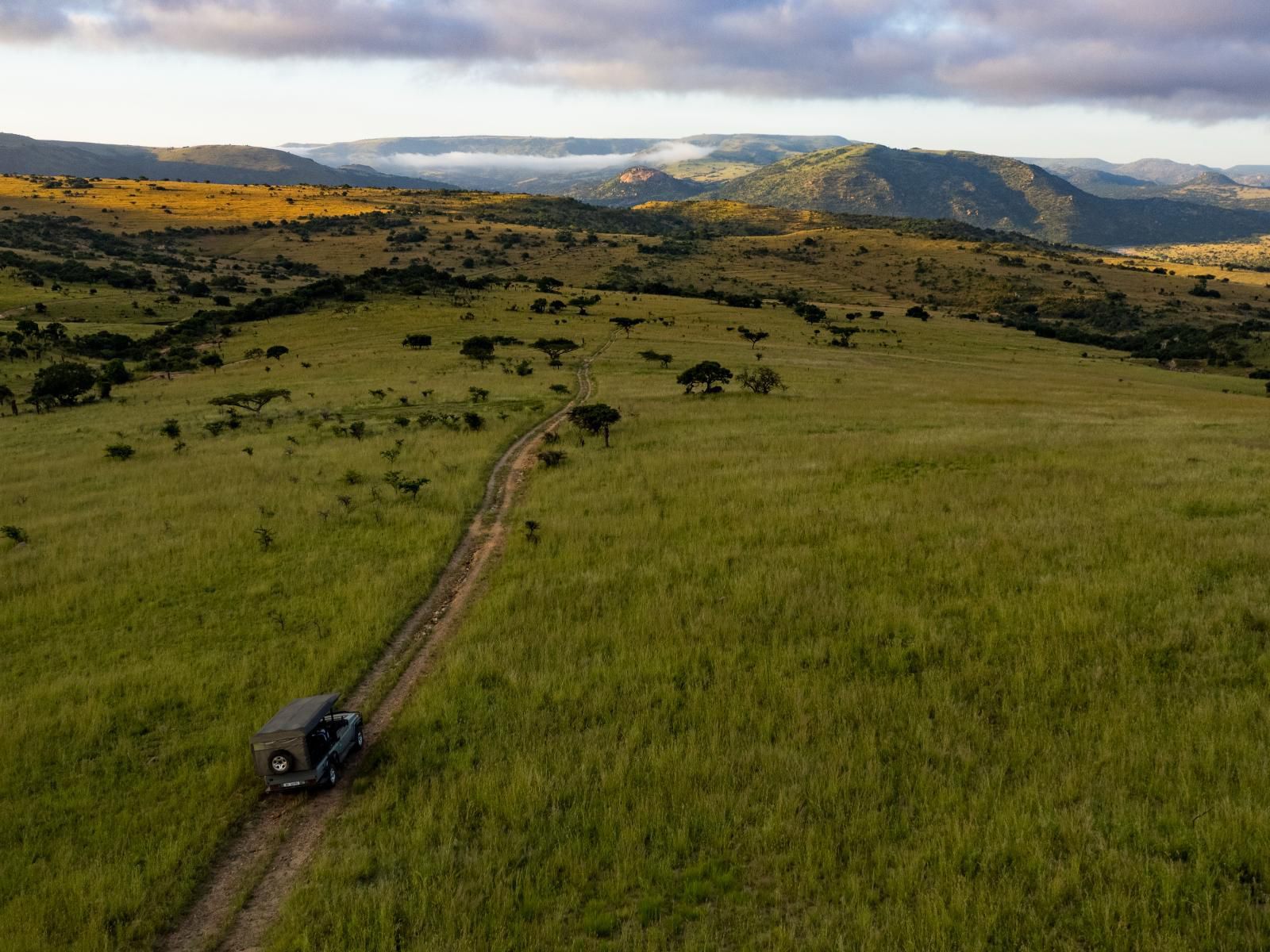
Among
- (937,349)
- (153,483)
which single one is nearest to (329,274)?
(937,349)

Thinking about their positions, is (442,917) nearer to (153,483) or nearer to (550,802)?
(550,802)

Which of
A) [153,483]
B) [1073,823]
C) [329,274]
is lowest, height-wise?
[153,483]

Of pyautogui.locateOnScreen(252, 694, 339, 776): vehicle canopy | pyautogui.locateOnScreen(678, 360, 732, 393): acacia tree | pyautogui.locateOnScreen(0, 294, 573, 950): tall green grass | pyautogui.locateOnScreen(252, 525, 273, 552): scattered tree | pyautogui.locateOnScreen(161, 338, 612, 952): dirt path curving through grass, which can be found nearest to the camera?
pyautogui.locateOnScreen(161, 338, 612, 952): dirt path curving through grass

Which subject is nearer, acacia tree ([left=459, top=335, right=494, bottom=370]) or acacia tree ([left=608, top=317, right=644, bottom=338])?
acacia tree ([left=459, top=335, right=494, bottom=370])

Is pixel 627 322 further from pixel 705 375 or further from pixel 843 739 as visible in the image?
pixel 843 739

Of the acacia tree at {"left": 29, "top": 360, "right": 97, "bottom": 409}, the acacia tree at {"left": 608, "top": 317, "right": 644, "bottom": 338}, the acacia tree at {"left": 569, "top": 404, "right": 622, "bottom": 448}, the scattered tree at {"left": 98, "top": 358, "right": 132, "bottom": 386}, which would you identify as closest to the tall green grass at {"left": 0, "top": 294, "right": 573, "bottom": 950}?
the acacia tree at {"left": 569, "top": 404, "right": 622, "bottom": 448}

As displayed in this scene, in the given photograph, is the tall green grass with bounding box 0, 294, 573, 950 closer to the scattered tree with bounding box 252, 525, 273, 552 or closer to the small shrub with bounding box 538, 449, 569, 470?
the scattered tree with bounding box 252, 525, 273, 552

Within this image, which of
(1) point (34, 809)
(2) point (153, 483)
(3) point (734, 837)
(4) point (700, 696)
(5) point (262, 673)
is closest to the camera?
(3) point (734, 837)
